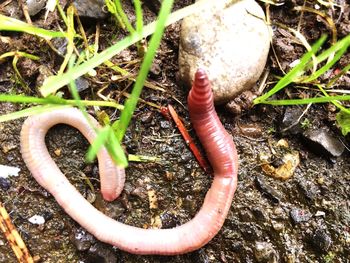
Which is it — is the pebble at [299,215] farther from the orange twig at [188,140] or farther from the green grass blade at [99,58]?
the green grass blade at [99,58]

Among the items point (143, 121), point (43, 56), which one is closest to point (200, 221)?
point (143, 121)

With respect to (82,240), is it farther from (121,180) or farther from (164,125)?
(164,125)

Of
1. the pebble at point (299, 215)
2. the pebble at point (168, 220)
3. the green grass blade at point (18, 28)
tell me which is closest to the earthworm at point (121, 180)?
the pebble at point (168, 220)

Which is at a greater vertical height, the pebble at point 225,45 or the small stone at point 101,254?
the pebble at point 225,45

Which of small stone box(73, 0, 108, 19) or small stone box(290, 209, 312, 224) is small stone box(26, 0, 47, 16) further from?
small stone box(290, 209, 312, 224)

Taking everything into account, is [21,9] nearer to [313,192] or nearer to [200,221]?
[200,221]

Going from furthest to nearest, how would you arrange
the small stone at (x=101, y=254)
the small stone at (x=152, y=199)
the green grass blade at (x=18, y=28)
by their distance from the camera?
the small stone at (x=152, y=199) < the small stone at (x=101, y=254) < the green grass blade at (x=18, y=28)
